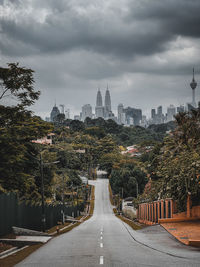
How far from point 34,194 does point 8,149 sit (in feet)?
56.5

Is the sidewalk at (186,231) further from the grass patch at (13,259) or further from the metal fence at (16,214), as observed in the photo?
the metal fence at (16,214)

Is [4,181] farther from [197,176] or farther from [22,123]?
[197,176]

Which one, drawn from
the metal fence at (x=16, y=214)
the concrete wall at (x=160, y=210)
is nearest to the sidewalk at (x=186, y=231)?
the concrete wall at (x=160, y=210)

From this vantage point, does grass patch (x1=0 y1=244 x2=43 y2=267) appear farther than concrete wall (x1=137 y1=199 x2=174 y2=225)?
No

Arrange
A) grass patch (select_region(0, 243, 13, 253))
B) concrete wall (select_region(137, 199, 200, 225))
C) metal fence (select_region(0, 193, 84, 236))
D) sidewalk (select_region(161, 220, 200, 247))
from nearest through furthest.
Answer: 1. grass patch (select_region(0, 243, 13, 253))
2. sidewalk (select_region(161, 220, 200, 247))
3. metal fence (select_region(0, 193, 84, 236))
4. concrete wall (select_region(137, 199, 200, 225))

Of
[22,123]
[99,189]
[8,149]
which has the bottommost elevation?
[99,189]

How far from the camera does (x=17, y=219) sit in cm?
2702

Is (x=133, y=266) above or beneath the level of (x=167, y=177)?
beneath

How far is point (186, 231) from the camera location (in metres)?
24.0

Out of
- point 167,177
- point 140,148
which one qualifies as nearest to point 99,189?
point 140,148

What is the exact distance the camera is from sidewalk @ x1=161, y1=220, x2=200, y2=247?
1974 centimetres

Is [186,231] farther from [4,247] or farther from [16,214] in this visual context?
[16,214]

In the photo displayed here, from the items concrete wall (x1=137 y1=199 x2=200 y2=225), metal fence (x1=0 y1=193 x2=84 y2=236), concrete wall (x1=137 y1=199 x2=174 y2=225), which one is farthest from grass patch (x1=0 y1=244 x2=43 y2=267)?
concrete wall (x1=137 y1=199 x2=174 y2=225)

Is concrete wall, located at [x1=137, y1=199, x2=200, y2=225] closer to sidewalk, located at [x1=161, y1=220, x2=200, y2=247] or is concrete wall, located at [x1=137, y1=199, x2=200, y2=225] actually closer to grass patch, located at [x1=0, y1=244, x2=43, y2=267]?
sidewalk, located at [x1=161, y1=220, x2=200, y2=247]
